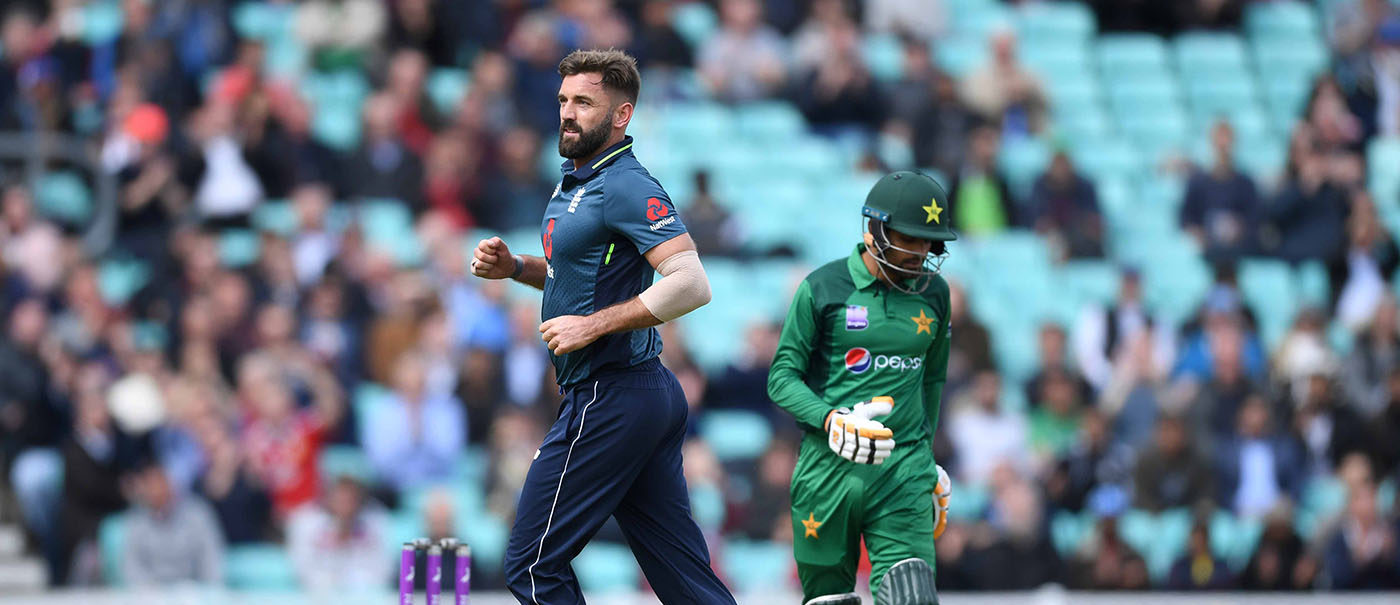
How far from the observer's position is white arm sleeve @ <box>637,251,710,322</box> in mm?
6492

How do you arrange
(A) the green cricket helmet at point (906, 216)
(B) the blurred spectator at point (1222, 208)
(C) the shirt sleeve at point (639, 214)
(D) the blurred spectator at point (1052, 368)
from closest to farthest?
1. (C) the shirt sleeve at point (639, 214)
2. (A) the green cricket helmet at point (906, 216)
3. (D) the blurred spectator at point (1052, 368)
4. (B) the blurred spectator at point (1222, 208)

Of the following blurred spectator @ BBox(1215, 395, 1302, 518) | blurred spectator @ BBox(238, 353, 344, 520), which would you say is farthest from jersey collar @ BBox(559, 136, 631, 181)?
blurred spectator @ BBox(1215, 395, 1302, 518)

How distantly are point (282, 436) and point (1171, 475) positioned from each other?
6455mm

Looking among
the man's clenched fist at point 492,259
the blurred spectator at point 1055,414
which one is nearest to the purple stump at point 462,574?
the man's clenched fist at point 492,259

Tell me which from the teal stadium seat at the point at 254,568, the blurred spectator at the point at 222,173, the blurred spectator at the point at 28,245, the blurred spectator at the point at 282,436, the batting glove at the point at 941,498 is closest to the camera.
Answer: the batting glove at the point at 941,498

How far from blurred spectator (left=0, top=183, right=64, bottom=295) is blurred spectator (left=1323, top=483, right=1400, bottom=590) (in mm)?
9827

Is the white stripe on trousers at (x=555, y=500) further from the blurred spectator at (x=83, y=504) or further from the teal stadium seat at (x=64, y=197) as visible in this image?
the teal stadium seat at (x=64, y=197)

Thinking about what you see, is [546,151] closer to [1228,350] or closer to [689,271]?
[1228,350]

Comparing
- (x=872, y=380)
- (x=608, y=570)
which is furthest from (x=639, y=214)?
(x=608, y=570)

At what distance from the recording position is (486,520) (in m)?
13.0

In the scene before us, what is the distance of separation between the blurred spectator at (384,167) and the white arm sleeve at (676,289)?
9291 mm

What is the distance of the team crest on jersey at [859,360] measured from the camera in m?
7.48

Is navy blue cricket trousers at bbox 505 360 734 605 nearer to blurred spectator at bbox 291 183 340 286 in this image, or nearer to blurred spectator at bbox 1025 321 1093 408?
blurred spectator at bbox 1025 321 1093 408

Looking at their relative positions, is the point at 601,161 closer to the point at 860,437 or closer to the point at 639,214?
the point at 639,214
